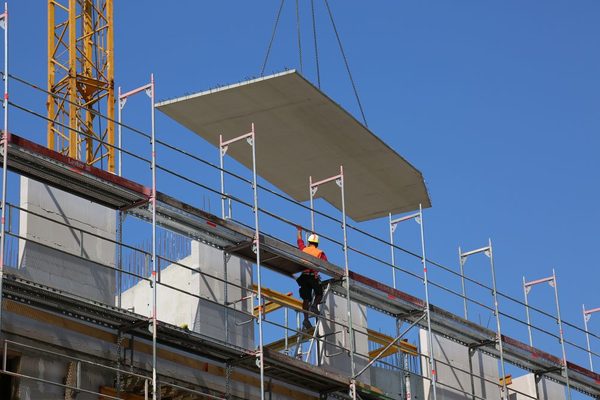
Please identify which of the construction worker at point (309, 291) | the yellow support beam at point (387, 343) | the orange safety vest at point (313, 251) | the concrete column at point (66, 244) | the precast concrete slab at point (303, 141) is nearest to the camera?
the concrete column at point (66, 244)

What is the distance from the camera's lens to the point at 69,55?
50656 millimetres

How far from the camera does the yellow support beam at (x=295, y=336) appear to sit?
28.6 metres

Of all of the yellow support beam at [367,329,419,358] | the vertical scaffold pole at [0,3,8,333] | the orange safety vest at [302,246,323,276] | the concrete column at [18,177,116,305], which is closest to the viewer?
the vertical scaffold pole at [0,3,8,333]

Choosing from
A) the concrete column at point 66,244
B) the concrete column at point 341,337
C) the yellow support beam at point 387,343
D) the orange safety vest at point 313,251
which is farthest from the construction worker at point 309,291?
the concrete column at point 66,244

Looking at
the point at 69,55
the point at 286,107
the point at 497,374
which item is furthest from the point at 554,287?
the point at 69,55

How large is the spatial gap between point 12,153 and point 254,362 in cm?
582

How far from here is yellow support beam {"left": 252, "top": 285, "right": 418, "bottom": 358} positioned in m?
28.6

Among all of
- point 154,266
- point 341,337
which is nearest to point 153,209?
point 154,266

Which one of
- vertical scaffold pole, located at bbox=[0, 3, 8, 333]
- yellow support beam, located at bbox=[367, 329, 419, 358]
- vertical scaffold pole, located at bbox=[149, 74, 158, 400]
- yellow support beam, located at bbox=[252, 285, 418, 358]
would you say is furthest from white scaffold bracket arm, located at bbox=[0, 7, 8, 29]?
yellow support beam, located at bbox=[367, 329, 419, 358]

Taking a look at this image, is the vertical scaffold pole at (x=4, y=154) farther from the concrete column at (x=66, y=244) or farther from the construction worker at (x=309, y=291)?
the construction worker at (x=309, y=291)

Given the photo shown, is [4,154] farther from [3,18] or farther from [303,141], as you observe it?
[303,141]

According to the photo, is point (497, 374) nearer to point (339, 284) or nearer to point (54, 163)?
point (339, 284)

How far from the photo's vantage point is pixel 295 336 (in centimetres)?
2858

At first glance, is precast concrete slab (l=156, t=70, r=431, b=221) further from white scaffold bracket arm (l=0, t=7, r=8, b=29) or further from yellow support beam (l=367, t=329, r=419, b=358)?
white scaffold bracket arm (l=0, t=7, r=8, b=29)
